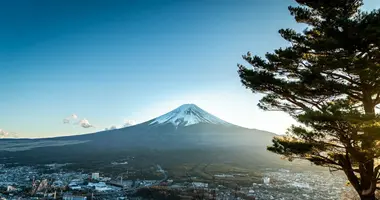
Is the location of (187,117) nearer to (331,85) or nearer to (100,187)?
(100,187)

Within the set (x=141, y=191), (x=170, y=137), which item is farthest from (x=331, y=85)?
(x=170, y=137)

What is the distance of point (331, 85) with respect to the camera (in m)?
10.4

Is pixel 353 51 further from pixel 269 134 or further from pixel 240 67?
pixel 269 134

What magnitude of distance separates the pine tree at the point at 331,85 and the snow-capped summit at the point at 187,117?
152301 millimetres

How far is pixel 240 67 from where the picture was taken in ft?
40.9

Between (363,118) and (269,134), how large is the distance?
14718 cm

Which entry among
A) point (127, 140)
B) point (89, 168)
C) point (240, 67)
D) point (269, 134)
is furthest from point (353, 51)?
point (269, 134)

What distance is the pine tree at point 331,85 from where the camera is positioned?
30.0 feet

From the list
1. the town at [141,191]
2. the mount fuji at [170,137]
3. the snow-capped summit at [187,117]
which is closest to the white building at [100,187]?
the town at [141,191]

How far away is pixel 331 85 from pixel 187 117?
16435 centimetres

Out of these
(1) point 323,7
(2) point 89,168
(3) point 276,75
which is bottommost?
(2) point 89,168

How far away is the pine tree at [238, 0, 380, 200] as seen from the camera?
9133 millimetres

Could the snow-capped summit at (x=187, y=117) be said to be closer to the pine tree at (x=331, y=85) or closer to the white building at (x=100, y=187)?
the white building at (x=100, y=187)

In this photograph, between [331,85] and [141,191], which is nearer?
[331,85]
